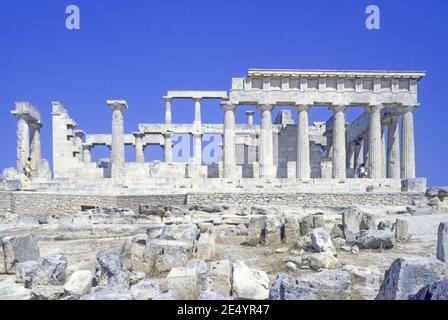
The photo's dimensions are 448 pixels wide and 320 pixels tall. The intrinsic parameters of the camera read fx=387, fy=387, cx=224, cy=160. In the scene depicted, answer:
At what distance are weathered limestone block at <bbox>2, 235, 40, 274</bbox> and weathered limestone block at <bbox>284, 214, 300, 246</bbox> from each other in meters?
5.91

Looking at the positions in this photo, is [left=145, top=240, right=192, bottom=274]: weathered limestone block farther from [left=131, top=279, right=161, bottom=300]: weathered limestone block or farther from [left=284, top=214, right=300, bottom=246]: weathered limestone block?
[left=284, top=214, right=300, bottom=246]: weathered limestone block

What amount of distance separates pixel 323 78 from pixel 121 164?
16124 mm

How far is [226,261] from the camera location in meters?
5.93

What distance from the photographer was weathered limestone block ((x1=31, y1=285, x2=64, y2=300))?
5.28 m

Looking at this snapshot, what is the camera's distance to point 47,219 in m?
14.5

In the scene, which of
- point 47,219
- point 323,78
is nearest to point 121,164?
point 47,219

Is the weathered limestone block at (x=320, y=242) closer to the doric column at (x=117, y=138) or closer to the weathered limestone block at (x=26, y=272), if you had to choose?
the weathered limestone block at (x=26, y=272)

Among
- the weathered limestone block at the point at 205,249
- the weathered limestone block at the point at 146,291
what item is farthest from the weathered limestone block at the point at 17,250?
the weathered limestone block at the point at 146,291

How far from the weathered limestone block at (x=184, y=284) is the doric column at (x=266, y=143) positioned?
900 inches

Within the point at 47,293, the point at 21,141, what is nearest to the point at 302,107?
the point at 21,141

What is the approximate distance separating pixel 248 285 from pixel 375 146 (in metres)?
25.7

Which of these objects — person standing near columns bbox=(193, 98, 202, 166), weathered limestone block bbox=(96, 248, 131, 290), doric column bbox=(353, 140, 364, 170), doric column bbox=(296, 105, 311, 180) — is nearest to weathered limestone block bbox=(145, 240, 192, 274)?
weathered limestone block bbox=(96, 248, 131, 290)

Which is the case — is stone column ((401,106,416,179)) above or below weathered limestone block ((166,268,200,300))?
above
